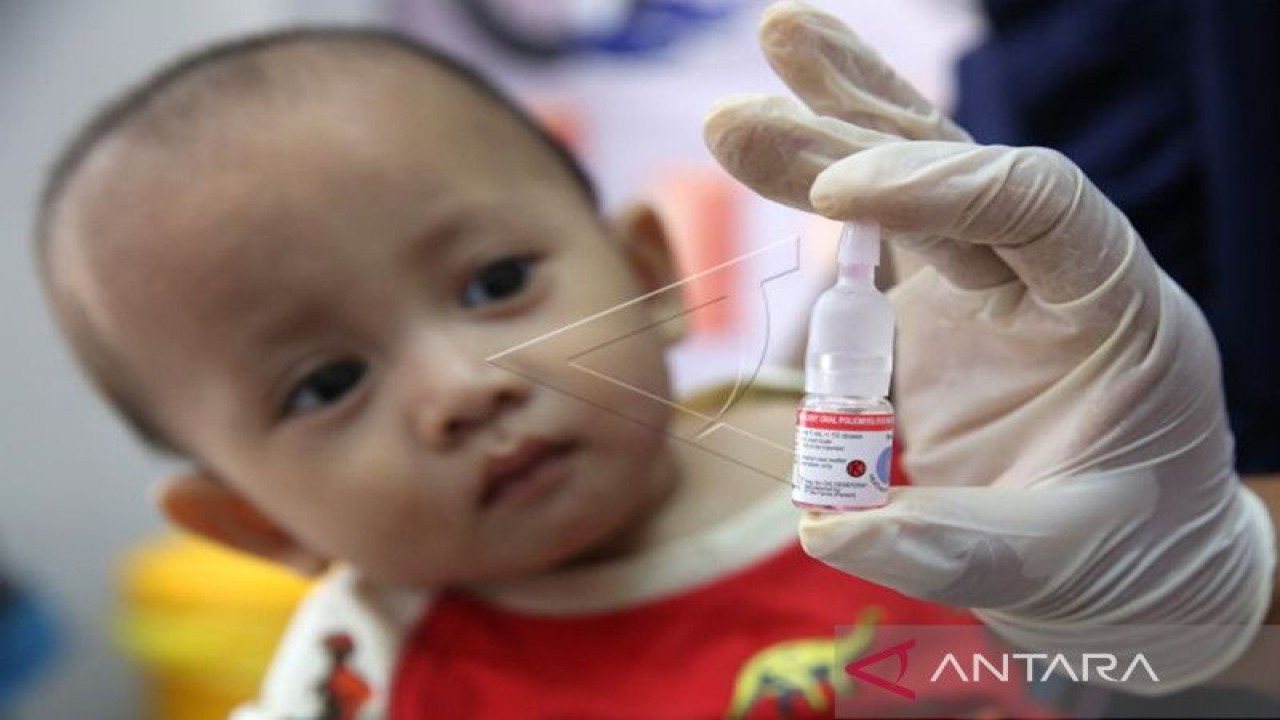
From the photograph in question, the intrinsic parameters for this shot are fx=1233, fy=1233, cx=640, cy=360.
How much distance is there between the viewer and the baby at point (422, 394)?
58cm

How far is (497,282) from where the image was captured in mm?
599

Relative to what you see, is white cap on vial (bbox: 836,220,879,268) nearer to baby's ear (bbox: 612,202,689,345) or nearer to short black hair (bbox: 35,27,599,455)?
baby's ear (bbox: 612,202,689,345)

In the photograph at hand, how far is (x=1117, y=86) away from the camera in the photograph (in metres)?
0.82

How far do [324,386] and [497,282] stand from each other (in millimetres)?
113

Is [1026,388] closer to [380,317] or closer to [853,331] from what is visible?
[853,331]

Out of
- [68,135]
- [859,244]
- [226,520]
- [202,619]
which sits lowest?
[202,619]

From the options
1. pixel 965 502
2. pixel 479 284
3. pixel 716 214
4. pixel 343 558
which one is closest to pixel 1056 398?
pixel 965 502

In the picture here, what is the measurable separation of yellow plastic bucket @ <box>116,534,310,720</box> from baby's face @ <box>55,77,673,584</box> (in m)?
0.55

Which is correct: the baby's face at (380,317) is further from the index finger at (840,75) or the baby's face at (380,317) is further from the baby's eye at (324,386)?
the index finger at (840,75)

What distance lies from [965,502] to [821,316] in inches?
3.1

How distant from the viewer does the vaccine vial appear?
378 mm

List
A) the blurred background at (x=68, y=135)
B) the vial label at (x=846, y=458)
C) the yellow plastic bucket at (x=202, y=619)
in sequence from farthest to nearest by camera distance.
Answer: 1. the blurred background at (x=68, y=135)
2. the yellow plastic bucket at (x=202, y=619)
3. the vial label at (x=846, y=458)

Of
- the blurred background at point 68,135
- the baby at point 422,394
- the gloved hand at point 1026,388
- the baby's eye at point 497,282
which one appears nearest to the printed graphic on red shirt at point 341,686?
the baby at point 422,394

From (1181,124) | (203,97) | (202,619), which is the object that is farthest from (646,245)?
(202,619)
